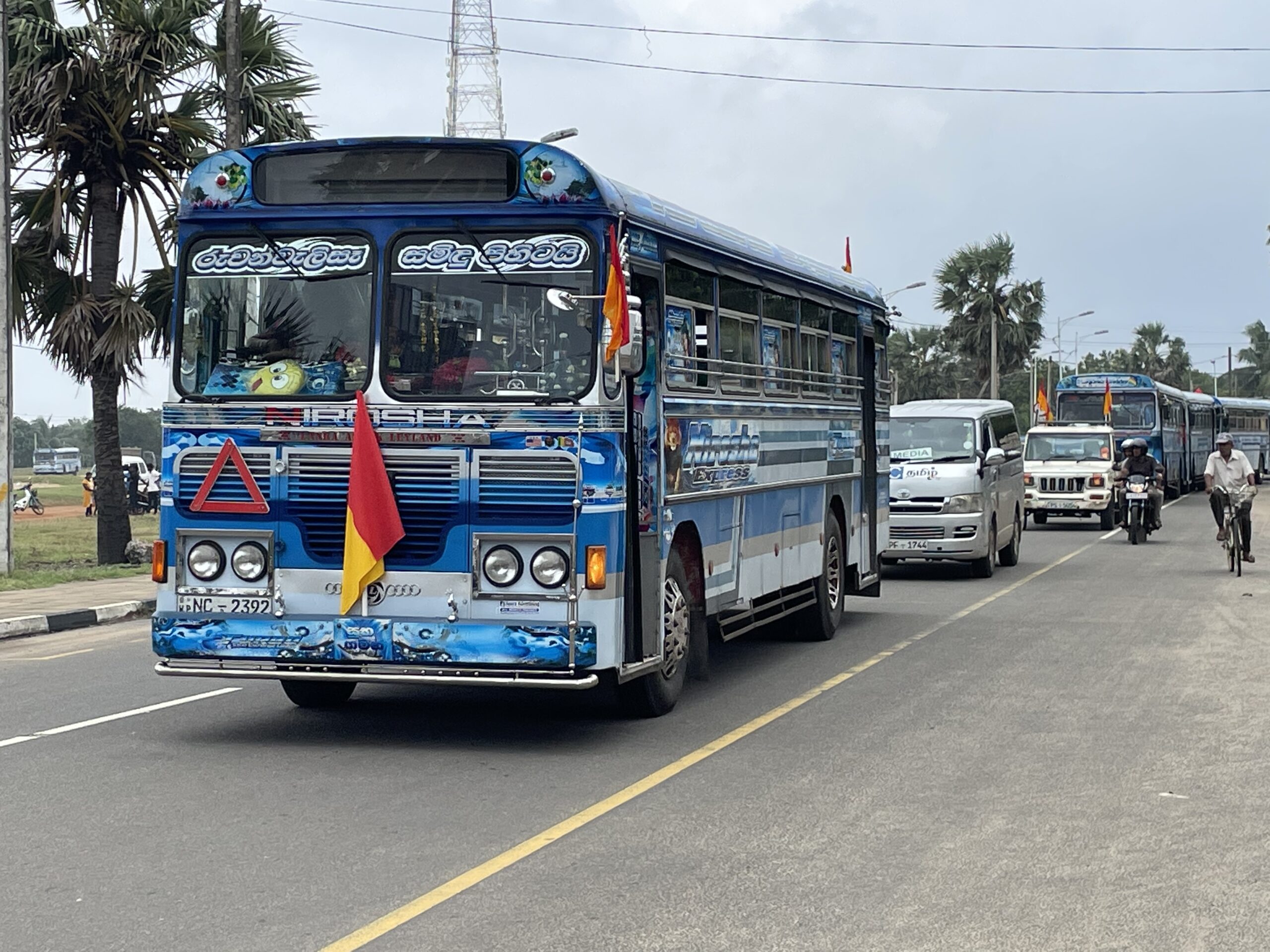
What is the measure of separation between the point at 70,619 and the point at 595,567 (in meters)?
9.40

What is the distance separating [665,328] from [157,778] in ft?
12.4

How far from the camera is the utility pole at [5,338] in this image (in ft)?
65.9

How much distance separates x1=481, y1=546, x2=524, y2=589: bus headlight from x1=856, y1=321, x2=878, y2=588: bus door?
7145 mm

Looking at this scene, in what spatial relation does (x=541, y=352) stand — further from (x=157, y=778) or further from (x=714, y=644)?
(x=714, y=644)

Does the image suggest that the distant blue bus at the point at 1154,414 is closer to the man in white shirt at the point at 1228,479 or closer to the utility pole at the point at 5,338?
the man in white shirt at the point at 1228,479

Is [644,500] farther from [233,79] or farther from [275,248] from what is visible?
[233,79]

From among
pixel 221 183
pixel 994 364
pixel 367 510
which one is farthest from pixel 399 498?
pixel 994 364

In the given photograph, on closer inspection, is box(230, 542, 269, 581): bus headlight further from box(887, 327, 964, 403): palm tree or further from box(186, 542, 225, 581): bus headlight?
box(887, 327, 964, 403): palm tree

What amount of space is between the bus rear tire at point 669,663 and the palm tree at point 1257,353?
14501 centimetres

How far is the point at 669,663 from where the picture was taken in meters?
9.98

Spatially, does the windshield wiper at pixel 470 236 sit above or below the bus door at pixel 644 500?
above

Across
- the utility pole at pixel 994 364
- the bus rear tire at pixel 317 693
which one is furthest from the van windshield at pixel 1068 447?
the utility pole at pixel 994 364

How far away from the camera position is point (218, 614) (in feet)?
29.4

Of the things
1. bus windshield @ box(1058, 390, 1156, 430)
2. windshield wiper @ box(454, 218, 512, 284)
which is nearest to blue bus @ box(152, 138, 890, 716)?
windshield wiper @ box(454, 218, 512, 284)
